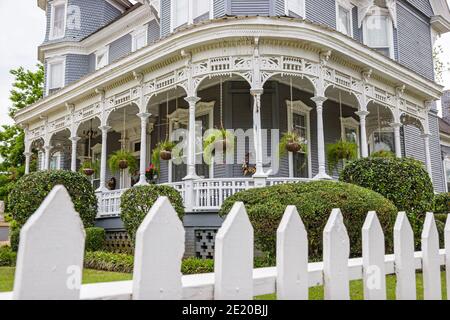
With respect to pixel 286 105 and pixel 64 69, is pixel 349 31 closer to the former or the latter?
pixel 286 105

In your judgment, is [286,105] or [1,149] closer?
[286,105]

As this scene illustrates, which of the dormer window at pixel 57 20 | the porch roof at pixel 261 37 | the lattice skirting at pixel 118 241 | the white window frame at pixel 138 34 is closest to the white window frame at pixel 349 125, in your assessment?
the porch roof at pixel 261 37

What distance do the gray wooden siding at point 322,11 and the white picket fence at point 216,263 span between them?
543 inches

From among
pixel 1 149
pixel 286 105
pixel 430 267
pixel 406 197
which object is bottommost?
pixel 430 267

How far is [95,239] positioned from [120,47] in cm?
1156

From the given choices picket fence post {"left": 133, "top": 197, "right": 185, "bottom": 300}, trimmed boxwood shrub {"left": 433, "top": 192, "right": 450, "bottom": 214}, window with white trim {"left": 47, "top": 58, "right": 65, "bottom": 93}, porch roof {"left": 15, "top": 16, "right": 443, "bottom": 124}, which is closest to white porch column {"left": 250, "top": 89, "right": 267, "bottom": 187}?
porch roof {"left": 15, "top": 16, "right": 443, "bottom": 124}

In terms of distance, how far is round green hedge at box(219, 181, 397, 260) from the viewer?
702 cm

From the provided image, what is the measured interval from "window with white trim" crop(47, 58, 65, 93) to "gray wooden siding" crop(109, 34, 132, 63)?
3.17 m

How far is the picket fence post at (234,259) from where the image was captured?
1665 millimetres

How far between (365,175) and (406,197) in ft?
3.04

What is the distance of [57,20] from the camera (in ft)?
76.2

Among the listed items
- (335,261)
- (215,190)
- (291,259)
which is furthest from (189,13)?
(291,259)
